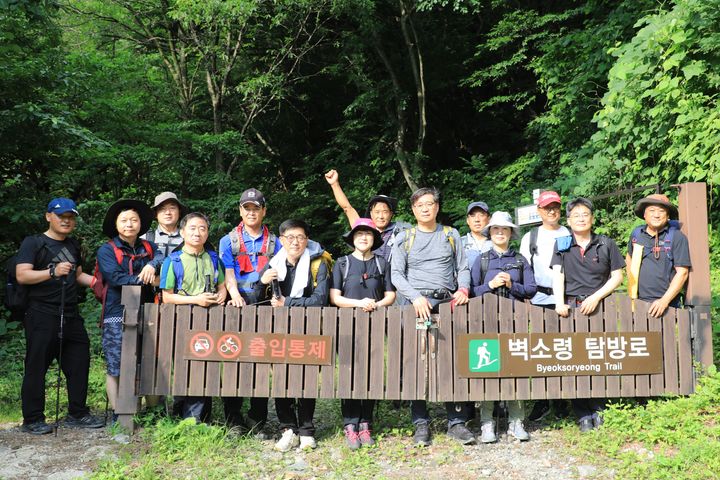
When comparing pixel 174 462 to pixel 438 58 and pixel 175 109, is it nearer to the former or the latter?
pixel 175 109

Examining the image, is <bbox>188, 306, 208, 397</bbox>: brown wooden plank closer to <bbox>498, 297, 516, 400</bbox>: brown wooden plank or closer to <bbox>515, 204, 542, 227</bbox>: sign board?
<bbox>498, 297, 516, 400</bbox>: brown wooden plank

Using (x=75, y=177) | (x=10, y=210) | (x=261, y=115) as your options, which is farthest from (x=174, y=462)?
(x=261, y=115)

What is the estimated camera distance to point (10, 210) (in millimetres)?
10727

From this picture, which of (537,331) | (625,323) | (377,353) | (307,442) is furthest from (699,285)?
(307,442)

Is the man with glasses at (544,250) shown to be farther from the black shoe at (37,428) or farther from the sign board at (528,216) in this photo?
the black shoe at (37,428)

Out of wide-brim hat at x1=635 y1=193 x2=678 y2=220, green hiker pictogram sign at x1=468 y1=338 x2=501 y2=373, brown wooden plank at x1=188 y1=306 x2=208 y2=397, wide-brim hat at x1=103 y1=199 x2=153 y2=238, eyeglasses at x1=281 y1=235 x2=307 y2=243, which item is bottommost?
brown wooden plank at x1=188 y1=306 x2=208 y2=397

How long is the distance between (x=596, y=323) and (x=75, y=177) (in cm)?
1132

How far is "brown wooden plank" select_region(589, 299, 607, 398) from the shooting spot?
5.62 meters

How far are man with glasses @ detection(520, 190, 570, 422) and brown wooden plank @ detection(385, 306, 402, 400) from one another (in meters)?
1.49

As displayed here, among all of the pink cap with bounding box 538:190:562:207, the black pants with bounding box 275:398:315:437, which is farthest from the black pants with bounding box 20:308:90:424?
the pink cap with bounding box 538:190:562:207

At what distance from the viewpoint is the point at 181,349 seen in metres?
5.55

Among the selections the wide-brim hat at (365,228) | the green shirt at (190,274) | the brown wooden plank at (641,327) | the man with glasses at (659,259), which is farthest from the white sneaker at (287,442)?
the man with glasses at (659,259)

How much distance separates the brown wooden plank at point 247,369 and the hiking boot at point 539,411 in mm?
2798

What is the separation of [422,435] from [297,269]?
1.86 metres
